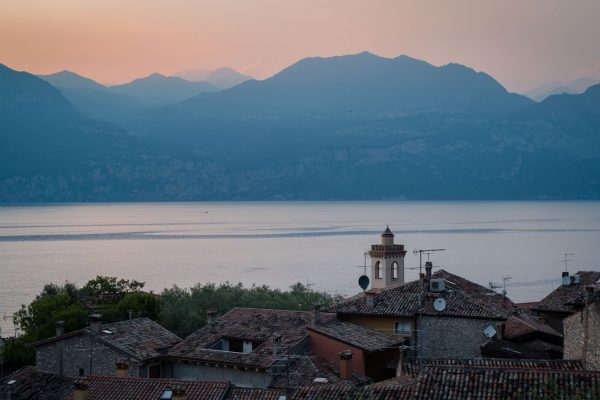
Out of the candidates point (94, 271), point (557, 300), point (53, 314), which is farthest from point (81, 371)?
point (94, 271)

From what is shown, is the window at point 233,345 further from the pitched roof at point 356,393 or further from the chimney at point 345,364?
the pitched roof at point 356,393

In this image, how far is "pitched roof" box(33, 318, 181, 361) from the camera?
32094 millimetres

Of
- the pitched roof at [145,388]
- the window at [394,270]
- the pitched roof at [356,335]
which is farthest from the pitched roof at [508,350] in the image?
the window at [394,270]

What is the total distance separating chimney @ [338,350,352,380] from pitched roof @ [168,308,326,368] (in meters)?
2.46

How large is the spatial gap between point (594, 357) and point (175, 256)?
13059 centimetres

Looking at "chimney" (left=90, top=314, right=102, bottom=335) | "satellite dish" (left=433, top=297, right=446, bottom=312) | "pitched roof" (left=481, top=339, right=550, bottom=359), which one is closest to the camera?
"pitched roof" (left=481, top=339, right=550, bottom=359)

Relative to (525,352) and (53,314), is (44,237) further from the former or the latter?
(525,352)

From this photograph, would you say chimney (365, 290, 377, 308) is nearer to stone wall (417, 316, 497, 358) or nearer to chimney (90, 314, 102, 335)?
stone wall (417, 316, 497, 358)

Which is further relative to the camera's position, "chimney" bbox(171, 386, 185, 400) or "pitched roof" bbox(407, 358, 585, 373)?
"pitched roof" bbox(407, 358, 585, 373)

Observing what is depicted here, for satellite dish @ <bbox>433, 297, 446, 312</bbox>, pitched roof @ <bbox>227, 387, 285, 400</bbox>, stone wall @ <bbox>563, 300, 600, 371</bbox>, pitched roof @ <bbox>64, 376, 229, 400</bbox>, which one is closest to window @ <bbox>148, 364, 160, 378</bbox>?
pitched roof @ <bbox>64, 376, 229, 400</bbox>

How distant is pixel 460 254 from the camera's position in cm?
14788

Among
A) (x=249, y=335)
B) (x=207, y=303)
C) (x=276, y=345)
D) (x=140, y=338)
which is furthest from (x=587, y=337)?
(x=207, y=303)

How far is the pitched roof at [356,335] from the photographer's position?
29669 millimetres

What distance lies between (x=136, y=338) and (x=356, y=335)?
8.81 m
